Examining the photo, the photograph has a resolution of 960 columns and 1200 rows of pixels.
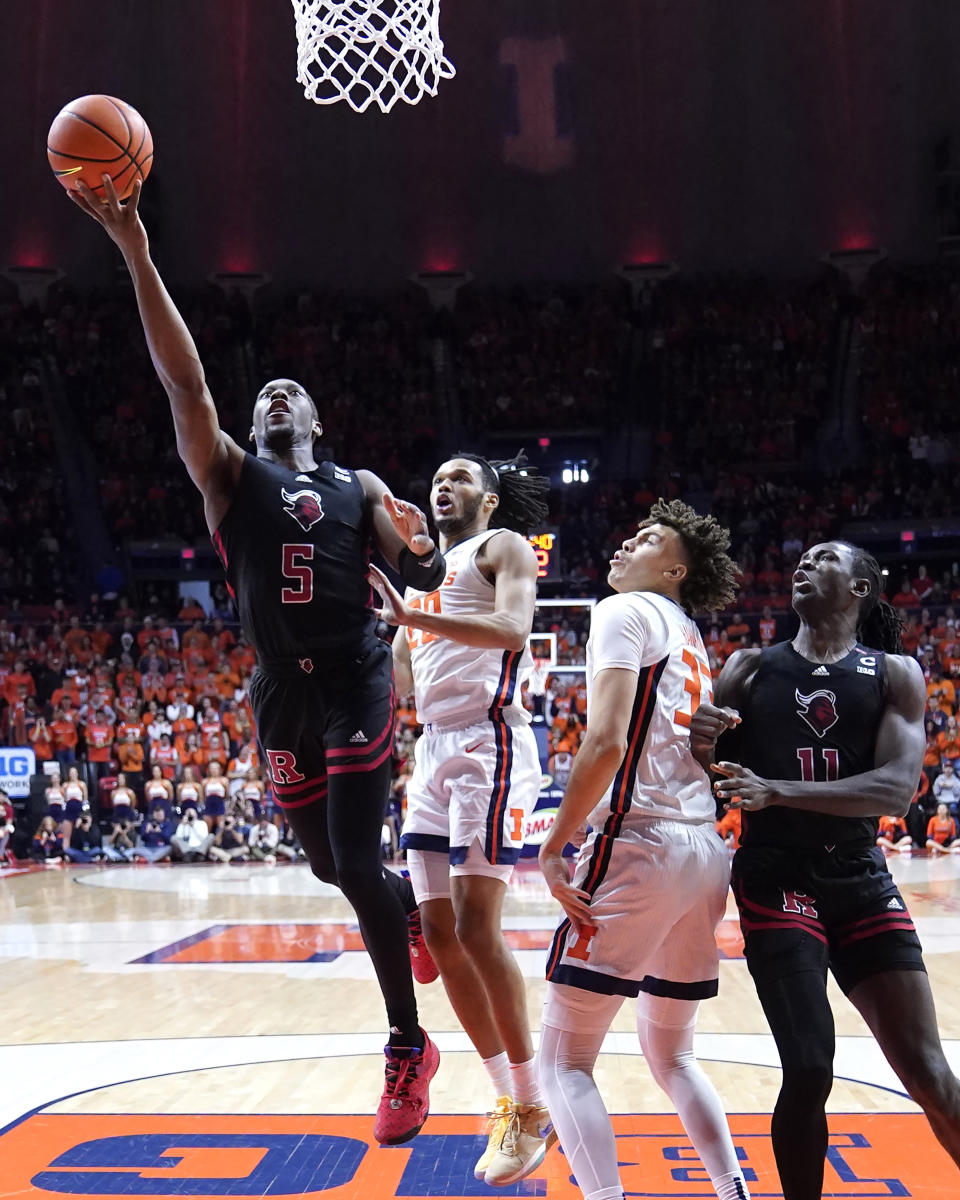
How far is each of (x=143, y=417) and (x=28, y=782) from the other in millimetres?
10649

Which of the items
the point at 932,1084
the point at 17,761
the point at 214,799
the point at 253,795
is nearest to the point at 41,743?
the point at 17,761

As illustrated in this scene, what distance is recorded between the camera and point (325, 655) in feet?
13.3

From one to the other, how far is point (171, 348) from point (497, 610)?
138cm

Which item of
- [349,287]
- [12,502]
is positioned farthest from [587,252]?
[12,502]

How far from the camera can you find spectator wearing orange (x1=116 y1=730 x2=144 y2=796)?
16766 mm

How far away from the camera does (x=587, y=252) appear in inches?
976

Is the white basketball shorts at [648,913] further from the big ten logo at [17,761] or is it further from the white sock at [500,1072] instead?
the big ten logo at [17,761]

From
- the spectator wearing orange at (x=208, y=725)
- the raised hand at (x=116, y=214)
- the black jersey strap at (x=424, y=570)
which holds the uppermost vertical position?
the raised hand at (x=116, y=214)

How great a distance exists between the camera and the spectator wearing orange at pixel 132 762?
16.8 meters

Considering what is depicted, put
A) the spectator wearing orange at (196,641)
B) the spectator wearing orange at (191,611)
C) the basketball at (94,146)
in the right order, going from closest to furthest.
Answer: the basketball at (94,146)
the spectator wearing orange at (196,641)
the spectator wearing orange at (191,611)

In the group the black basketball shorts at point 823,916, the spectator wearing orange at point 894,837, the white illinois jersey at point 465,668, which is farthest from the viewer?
the spectator wearing orange at point 894,837

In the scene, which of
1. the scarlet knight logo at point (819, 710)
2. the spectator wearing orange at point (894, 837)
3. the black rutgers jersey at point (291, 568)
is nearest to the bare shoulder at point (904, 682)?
the scarlet knight logo at point (819, 710)

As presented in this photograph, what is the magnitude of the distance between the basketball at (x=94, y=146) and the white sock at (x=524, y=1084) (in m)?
3.17

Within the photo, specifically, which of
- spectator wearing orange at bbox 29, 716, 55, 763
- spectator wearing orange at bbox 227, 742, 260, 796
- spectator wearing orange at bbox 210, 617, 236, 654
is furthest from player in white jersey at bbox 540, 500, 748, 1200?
spectator wearing orange at bbox 210, 617, 236, 654
